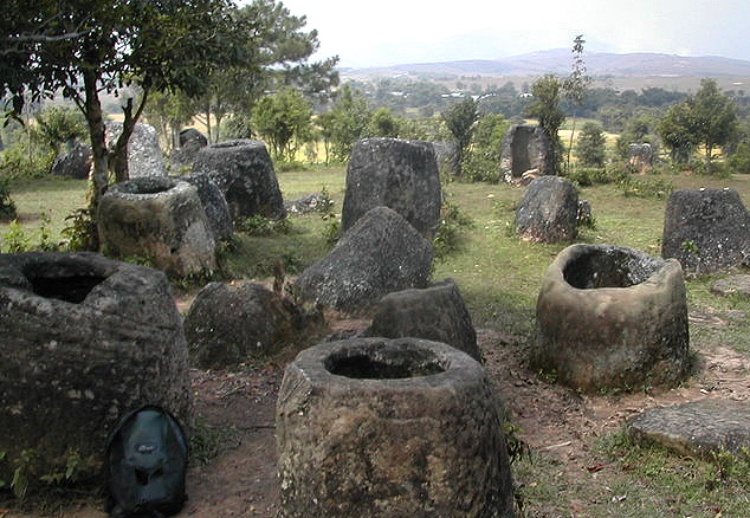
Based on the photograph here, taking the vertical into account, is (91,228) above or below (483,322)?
above

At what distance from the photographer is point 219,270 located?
11.8 metres

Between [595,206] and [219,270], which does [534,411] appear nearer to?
[219,270]

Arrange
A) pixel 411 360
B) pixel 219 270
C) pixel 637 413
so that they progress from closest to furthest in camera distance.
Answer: pixel 411 360, pixel 637 413, pixel 219 270

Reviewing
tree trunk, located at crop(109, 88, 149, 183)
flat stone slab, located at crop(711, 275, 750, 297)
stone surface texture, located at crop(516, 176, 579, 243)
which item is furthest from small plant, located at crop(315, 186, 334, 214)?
flat stone slab, located at crop(711, 275, 750, 297)

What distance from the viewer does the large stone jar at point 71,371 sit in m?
5.25

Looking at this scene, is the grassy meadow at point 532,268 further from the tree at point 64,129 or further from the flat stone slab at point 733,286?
the tree at point 64,129

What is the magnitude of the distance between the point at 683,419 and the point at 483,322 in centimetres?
360

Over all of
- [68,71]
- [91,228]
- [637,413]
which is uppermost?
[68,71]

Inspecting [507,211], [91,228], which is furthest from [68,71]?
[507,211]

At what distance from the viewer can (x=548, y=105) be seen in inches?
939

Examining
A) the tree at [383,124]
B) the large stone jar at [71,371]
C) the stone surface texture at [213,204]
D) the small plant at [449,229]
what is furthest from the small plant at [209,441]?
the tree at [383,124]

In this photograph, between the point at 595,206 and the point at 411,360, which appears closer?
the point at 411,360

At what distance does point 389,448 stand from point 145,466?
74.6 inches

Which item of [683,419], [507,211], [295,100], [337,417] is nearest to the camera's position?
[337,417]
